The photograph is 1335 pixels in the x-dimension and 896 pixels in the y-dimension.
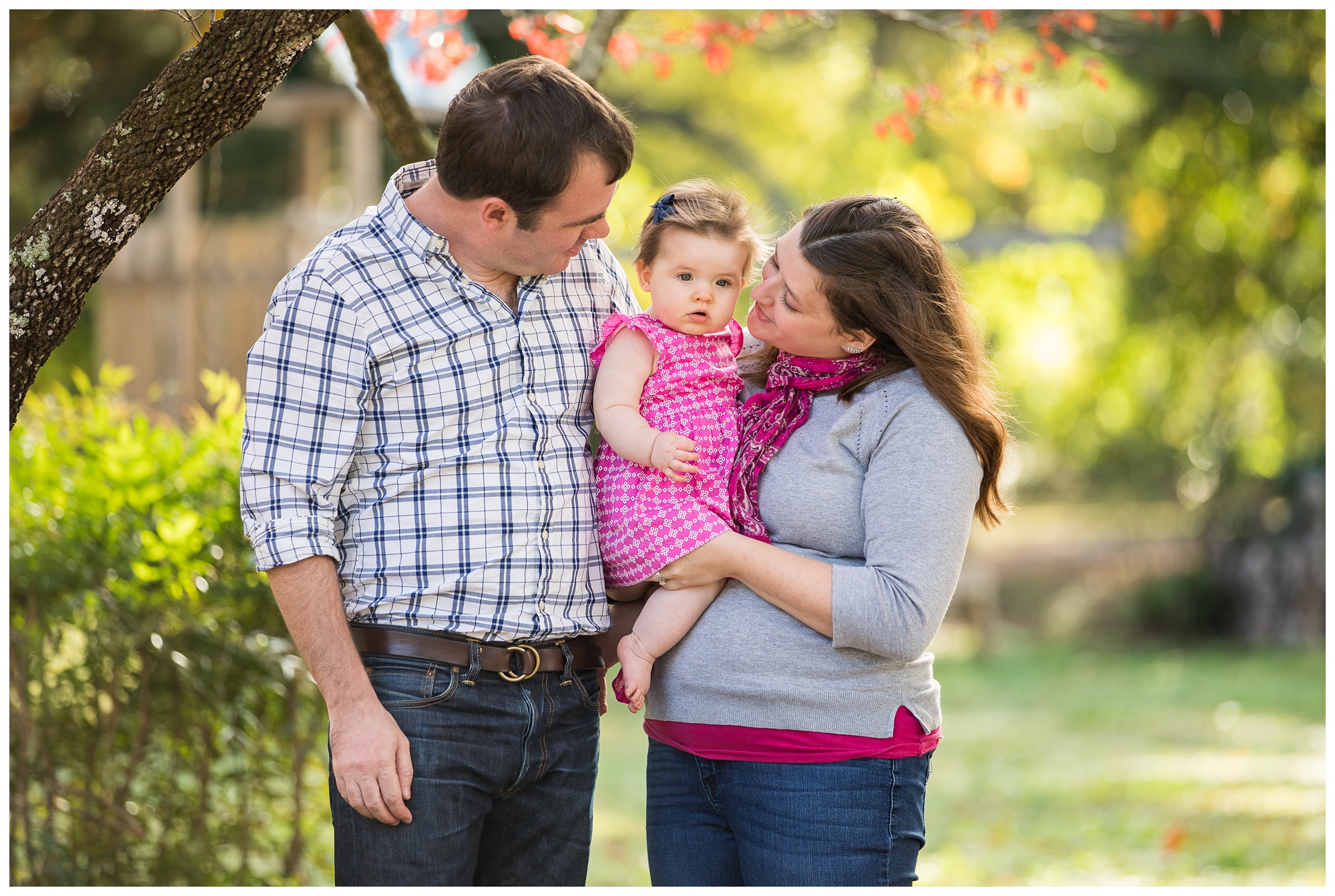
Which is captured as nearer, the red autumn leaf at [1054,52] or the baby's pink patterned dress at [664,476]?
the baby's pink patterned dress at [664,476]

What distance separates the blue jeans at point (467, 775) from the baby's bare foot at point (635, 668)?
92mm

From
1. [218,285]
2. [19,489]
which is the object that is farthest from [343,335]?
[218,285]

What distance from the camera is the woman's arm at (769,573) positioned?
198 cm

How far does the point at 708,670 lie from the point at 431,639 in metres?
0.47

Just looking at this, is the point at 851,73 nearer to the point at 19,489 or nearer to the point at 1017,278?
the point at 1017,278

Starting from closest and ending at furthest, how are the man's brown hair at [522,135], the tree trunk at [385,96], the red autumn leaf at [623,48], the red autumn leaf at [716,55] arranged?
the man's brown hair at [522,135]
the tree trunk at [385,96]
the red autumn leaf at [623,48]
the red autumn leaf at [716,55]

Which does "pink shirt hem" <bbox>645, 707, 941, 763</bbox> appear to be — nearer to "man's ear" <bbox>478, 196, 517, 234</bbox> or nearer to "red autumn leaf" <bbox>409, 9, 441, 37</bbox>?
"man's ear" <bbox>478, 196, 517, 234</bbox>

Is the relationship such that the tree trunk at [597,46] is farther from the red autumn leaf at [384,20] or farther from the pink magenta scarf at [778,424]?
the pink magenta scarf at [778,424]

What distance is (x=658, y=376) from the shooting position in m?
2.17

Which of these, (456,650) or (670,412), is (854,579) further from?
(456,650)

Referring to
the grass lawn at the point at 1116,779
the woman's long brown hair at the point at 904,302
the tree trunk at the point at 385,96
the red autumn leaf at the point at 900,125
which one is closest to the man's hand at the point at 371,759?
the woman's long brown hair at the point at 904,302

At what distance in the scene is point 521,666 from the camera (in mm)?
2029

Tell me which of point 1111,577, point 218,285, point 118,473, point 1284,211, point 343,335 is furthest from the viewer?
point 1111,577

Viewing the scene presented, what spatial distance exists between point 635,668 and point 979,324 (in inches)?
39.8
